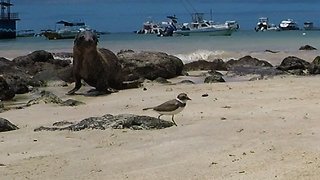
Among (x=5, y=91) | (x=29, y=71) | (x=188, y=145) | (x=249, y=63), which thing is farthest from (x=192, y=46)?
(x=188, y=145)

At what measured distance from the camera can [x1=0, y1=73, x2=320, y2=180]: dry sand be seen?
21.4 feet

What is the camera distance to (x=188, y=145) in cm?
783

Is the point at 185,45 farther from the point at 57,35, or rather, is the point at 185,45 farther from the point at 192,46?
the point at 57,35

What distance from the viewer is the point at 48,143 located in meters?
8.64

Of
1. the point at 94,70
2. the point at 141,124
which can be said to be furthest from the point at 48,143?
the point at 94,70

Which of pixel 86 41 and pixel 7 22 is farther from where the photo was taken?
pixel 7 22

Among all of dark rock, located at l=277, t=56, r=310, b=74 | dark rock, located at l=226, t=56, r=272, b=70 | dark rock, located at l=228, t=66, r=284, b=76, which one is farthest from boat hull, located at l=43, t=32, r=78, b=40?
dark rock, located at l=277, t=56, r=310, b=74

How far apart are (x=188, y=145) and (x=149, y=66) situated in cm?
1292

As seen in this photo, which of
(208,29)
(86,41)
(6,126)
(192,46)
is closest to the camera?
(6,126)

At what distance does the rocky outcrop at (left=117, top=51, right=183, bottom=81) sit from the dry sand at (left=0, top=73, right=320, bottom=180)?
7.40 m

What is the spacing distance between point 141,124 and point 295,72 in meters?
12.9

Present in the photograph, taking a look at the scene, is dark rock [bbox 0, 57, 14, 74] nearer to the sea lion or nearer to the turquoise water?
the sea lion

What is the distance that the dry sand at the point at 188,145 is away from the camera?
21.4ft

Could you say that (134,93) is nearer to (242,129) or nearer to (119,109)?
(119,109)
